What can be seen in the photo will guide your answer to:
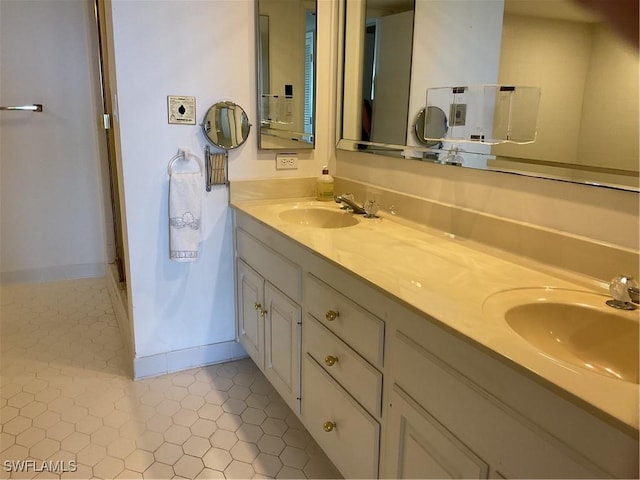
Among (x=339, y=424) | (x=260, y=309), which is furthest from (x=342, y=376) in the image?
(x=260, y=309)

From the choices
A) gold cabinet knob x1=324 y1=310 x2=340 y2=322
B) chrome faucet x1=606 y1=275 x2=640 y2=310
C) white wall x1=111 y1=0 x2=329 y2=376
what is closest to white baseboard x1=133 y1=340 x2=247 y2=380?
white wall x1=111 y1=0 x2=329 y2=376

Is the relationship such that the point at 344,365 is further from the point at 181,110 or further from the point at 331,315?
the point at 181,110

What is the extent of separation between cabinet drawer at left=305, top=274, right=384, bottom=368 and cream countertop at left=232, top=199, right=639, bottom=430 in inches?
4.3

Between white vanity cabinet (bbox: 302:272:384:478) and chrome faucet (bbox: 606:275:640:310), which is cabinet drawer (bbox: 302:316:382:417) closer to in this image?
white vanity cabinet (bbox: 302:272:384:478)

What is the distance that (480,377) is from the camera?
36.8 inches

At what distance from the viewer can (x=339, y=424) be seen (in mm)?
1481

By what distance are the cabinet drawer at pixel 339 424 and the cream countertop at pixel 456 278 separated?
39 cm

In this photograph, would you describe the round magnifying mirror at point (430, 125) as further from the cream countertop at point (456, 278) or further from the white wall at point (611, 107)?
the white wall at point (611, 107)

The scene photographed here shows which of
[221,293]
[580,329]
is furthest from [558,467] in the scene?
[221,293]

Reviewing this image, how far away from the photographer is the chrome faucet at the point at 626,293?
3.60 feet

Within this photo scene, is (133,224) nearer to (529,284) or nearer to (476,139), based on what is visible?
(476,139)

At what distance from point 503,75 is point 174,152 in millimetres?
1332

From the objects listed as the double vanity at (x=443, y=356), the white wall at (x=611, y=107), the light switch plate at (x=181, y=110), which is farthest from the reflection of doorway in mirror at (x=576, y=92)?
the light switch plate at (x=181, y=110)

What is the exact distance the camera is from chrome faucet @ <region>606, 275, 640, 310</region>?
1097 millimetres
